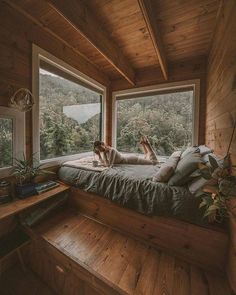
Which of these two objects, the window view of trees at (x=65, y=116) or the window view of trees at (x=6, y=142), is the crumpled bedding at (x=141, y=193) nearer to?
the window view of trees at (x=65, y=116)

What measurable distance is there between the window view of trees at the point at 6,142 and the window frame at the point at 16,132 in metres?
0.03

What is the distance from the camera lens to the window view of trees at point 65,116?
2034 millimetres

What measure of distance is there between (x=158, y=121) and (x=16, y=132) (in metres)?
2.45

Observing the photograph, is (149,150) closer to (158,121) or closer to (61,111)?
(158,121)

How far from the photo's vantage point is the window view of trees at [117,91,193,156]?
270 cm

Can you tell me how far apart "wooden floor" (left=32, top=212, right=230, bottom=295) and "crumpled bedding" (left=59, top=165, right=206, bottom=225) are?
0.38 m

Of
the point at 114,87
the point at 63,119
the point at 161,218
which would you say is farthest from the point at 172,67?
the point at 161,218

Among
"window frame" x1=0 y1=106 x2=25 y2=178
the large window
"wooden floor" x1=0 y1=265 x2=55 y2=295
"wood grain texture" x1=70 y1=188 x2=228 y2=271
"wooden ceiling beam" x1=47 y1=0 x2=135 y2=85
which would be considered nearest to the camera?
"wood grain texture" x1=70 y1=188 x2=228 y2=271

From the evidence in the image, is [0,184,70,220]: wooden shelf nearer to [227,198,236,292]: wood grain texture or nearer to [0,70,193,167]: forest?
[0,70,193,167]: forest

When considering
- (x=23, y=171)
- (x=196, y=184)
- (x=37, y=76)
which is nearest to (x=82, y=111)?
(x=37, y=76)

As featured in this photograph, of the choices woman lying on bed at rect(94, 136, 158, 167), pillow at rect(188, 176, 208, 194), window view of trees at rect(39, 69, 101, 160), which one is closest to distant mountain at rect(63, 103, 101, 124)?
window view of trees at rect(39, 69, 101, 160)

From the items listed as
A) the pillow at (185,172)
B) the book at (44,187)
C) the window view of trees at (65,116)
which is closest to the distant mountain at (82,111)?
the window view of trees at (65,116)

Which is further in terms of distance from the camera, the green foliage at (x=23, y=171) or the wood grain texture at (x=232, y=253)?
the green foliage at (x=23, y=171)

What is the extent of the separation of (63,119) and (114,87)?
1.62m
